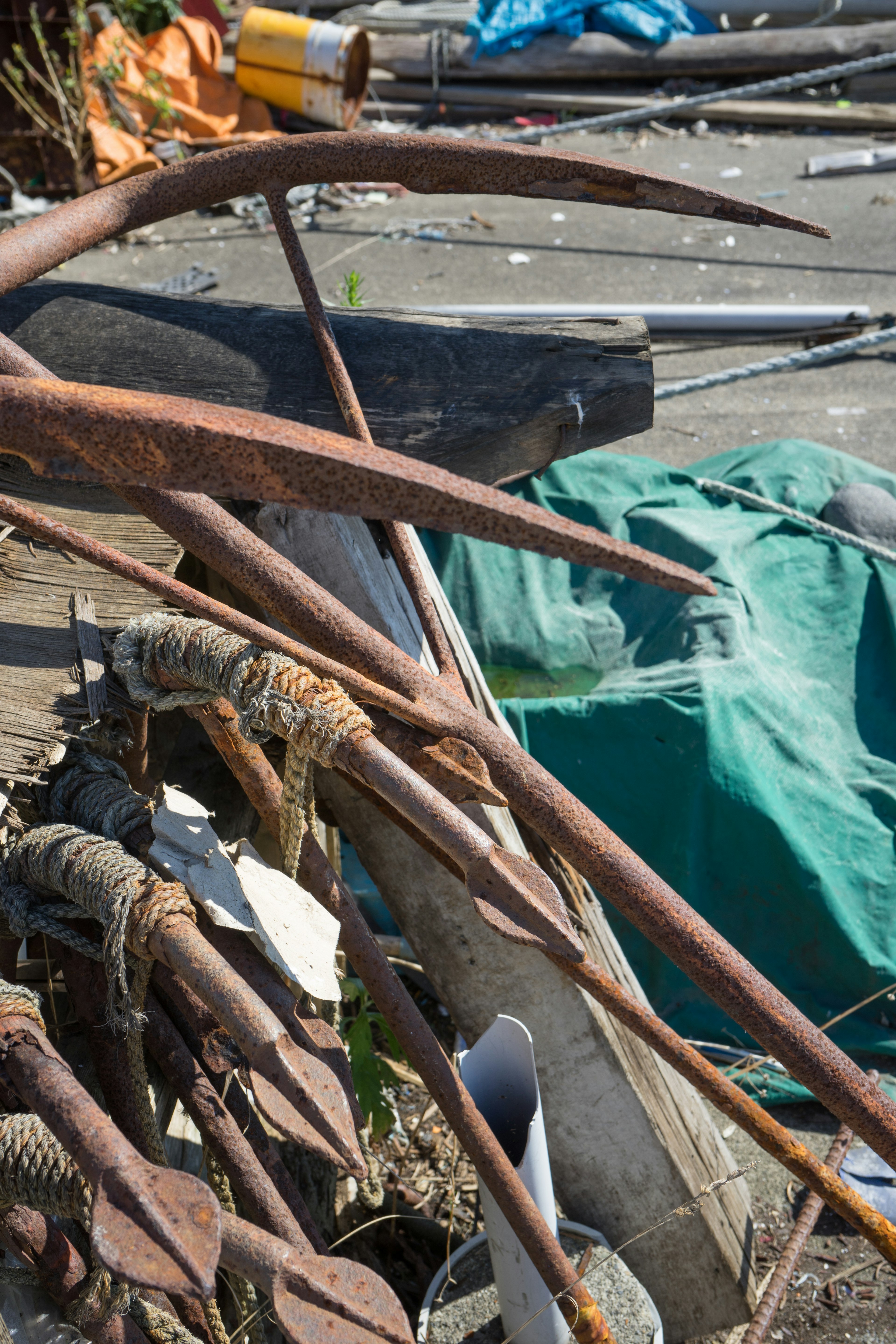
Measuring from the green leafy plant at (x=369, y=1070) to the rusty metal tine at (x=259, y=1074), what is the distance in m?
0.70

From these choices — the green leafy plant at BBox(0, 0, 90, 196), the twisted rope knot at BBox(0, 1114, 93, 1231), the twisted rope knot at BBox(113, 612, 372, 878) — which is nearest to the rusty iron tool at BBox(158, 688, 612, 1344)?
the twisted rope knot at BBox(113, 612, 372, 878)

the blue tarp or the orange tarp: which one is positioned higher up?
the blue tarp

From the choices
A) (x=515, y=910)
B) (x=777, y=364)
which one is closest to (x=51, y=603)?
(x=515, y=910)

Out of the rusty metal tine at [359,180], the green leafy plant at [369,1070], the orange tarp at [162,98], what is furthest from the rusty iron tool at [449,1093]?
the orange tarp at [162,98]

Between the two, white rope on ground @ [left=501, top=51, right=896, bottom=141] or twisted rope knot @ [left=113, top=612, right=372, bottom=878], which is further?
white rope on ground @ [left=501, top=51, right=896, bottom=141]

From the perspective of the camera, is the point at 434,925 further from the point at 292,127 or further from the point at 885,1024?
the point at 292,127

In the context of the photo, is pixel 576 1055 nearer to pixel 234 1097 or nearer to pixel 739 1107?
pixel 739 1107

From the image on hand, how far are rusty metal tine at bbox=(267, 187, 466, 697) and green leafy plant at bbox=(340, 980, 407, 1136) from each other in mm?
763

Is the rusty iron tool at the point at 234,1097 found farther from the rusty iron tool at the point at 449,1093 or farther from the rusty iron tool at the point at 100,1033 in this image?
the rusty iron tool at the point at 449,1093

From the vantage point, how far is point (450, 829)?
103cm

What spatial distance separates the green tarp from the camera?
2.53 m

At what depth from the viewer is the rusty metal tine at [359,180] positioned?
1.64m

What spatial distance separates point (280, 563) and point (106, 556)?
24cm

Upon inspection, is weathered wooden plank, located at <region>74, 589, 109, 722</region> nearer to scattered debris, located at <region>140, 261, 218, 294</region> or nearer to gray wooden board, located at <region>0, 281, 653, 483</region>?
gray wooden board, located at <region>0, 281, 653, 483</region>
